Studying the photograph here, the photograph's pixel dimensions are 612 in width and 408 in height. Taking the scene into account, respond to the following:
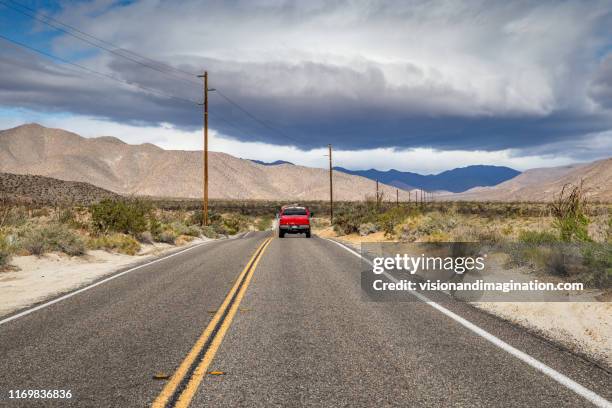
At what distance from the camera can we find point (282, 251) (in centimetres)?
2020

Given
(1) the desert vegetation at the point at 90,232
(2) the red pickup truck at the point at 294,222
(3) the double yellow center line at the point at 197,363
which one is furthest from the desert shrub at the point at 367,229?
(3) the double yellow center line at the point at 197,363

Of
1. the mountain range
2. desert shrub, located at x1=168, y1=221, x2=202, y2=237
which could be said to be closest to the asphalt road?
desert shrub, located at x1=168, y1=221, x2=202, y2=237

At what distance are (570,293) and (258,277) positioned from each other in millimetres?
7034

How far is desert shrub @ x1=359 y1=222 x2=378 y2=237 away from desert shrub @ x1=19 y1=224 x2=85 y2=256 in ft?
58.8

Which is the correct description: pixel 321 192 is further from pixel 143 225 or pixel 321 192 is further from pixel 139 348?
pixel 139 348

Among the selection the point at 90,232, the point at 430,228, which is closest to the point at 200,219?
the point at 90,232

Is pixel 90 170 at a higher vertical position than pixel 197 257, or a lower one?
higher

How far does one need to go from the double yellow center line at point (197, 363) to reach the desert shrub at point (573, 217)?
8643 millimetres

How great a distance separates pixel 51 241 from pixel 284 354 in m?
15.0

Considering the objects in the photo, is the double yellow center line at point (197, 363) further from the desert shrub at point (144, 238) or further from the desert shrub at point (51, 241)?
the desert shrub at point (144, 238)

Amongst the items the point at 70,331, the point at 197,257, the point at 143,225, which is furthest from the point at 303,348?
the point at 143,225

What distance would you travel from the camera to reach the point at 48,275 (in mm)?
14148

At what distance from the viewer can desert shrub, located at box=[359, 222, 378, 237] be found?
1251 inches

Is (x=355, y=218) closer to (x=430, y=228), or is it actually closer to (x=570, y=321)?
(x=430, y=228)
